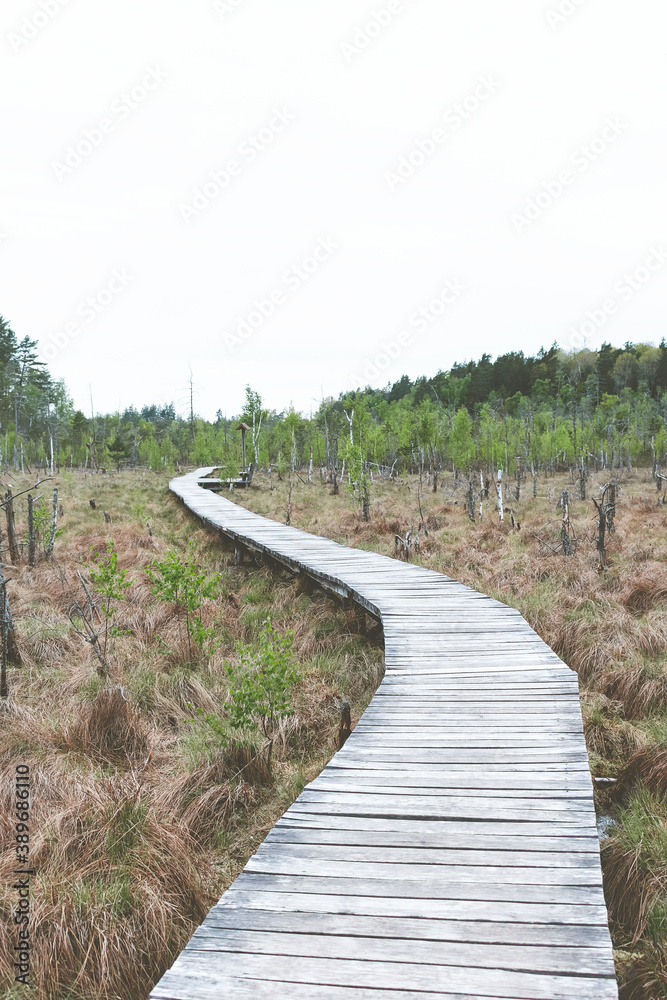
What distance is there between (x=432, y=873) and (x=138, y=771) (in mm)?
2832

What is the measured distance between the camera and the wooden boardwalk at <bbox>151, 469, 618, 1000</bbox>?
1.83m

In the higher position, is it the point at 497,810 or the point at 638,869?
the point at 497,810

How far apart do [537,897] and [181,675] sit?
4699mm

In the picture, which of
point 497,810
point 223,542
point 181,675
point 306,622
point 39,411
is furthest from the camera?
point 39,411

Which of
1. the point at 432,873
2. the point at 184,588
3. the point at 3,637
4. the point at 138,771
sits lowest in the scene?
the point at 138,771

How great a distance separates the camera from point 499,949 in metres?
1.92

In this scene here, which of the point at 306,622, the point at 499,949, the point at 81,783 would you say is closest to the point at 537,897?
the point at 499,949

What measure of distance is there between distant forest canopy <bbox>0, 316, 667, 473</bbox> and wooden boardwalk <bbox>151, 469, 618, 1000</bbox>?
15544 mm

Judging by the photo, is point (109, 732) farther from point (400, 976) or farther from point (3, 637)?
point (400, 976)

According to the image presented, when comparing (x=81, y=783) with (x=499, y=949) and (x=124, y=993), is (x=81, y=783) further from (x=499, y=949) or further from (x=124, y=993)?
(x=499, y=949)

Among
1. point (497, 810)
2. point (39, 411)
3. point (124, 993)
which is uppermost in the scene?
point (39, 411)

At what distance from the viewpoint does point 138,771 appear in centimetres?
438

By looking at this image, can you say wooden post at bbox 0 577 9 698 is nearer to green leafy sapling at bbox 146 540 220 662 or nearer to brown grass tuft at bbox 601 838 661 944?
green leafy sapling at bbox 146 540 220 662

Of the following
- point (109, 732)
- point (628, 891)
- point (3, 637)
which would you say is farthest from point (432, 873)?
point (3, 637)
